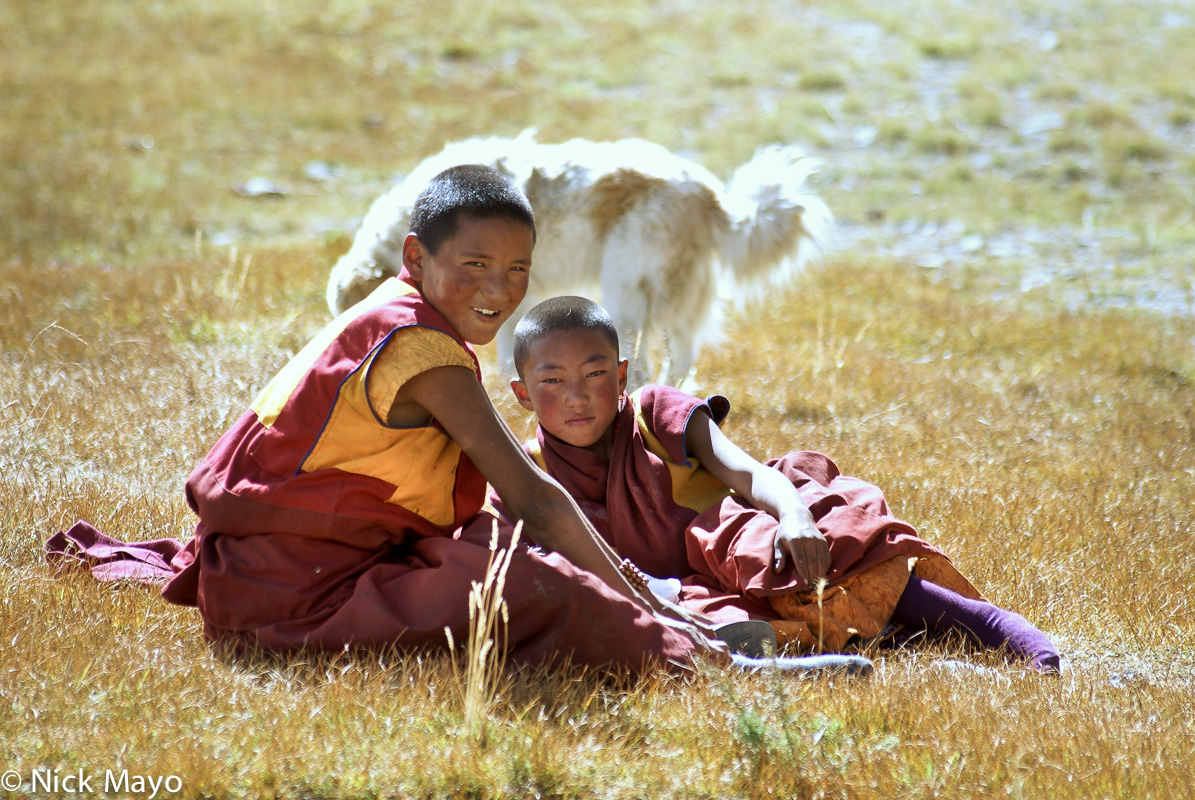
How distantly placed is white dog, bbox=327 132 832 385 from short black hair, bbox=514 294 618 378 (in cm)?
276

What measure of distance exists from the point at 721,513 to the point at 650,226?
3.48 metres

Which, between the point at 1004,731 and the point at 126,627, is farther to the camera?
the point at 126,627

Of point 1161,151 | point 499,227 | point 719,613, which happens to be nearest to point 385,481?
point 499,227

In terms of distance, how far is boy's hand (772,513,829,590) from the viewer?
3424 millimetres

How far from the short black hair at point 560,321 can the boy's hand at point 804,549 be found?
97 cm

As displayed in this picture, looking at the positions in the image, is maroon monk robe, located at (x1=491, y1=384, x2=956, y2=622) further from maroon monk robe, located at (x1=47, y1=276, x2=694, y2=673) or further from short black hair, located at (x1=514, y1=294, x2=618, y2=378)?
maroon monk robe, located at (x1=47, y1=276, x2=694, y2=673)

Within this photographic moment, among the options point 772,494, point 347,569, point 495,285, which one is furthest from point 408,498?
point 772,494

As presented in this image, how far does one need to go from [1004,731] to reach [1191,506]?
3100mm

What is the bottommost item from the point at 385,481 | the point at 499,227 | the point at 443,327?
the point at 385,481

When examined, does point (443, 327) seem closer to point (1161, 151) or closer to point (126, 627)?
point (126, 627)

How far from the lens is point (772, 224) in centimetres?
716

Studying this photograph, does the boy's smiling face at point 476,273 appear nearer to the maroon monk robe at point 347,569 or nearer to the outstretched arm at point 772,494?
the maroon monk robe at point 347,569

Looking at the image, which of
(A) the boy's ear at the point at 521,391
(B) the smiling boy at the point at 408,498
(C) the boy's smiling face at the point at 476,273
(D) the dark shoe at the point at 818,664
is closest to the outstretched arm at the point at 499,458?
(B) the smiling boy at the point at 408,498

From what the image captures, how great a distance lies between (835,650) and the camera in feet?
11.6
